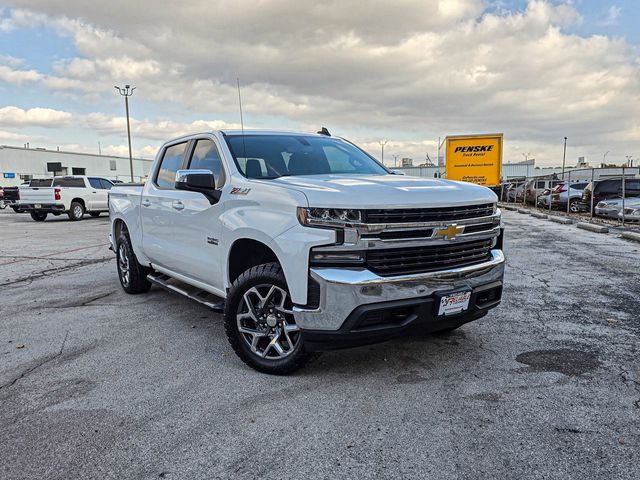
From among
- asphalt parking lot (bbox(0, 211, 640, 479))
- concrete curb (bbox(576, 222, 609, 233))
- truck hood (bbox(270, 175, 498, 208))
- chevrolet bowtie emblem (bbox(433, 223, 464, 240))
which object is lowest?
asphalt parking lot (bbox(0, 211, 640, 479))

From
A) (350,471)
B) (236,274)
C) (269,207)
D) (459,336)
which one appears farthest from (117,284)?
(350,471)

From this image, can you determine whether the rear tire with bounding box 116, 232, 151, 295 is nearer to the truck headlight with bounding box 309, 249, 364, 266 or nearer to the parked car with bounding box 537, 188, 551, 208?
the truck headlight with bounding box 309, 249, 364, 266

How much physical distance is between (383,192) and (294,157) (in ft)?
4.94

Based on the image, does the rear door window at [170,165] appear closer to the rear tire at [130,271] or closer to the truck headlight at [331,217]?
the rear tire at [130,271]

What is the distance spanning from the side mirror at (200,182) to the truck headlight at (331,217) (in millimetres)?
1162

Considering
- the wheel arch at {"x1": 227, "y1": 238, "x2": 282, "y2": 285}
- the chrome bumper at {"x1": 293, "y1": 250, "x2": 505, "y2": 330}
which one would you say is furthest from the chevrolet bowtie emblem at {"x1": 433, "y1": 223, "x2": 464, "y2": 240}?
the wheel arch at {"x1": 227, "y1": 238, "x2": 282, "y2": 285}

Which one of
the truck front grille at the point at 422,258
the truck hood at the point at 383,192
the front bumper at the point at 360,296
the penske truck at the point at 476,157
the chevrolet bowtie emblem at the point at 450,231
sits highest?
the penske truck at the point at 476,157

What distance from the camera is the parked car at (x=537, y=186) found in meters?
24.9

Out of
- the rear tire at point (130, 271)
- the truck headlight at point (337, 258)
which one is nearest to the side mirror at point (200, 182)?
the truck headlight at point (337, 258)

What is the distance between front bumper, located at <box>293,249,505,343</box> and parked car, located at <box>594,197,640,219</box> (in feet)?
46.7

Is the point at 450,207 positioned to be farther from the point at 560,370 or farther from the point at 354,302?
the point at 560,370

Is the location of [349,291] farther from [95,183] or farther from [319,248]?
[95,183]

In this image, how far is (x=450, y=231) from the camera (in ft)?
11.2

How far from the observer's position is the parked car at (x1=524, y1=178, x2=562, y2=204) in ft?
81.7
